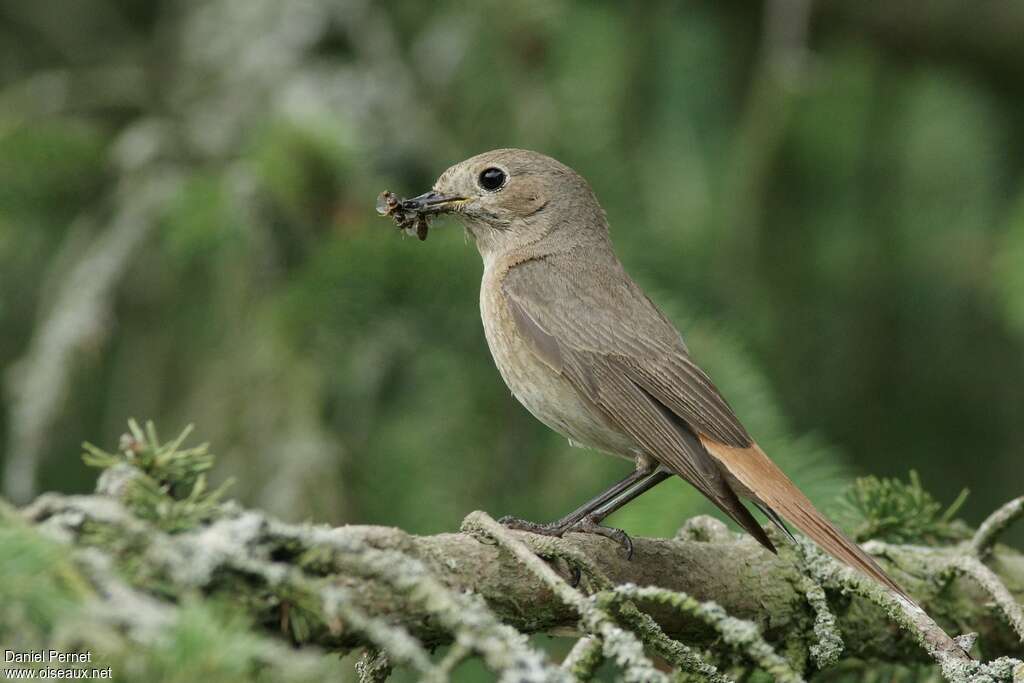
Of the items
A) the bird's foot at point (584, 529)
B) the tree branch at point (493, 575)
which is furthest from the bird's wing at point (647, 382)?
the bird's foot at point (584, 529)

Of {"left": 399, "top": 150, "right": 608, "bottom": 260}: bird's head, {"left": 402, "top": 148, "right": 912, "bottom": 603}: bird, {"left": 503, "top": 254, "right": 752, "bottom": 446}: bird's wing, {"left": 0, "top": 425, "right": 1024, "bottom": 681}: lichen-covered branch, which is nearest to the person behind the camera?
{"left": 0, "top": 425, "right": 1024, "bottom": 681}: lichen-covered branch

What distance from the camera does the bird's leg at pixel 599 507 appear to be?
2.94m

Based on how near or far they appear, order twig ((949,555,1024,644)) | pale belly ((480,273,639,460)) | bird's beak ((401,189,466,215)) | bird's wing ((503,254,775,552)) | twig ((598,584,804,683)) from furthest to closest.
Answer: bird's beak ((401,189,466,215)), pale belly ((480,273,639,460)), bird's wing ((503,254,775,552)), twig ((949,555,1024,644)), twig ((598,584,804,683))

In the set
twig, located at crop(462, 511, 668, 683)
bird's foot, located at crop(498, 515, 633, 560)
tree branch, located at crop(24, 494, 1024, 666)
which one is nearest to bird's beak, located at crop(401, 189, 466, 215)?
bird's foot, located at crop(498, 515, 633, 560)

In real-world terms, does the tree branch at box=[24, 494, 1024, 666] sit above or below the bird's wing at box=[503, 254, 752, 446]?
below

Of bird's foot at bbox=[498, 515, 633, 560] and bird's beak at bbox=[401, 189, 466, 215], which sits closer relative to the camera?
bird's foot at bbox=[498, 515, 633, 560]

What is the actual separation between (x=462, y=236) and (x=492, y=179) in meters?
0.27

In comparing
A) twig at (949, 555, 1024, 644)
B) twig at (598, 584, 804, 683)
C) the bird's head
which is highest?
the bird's head

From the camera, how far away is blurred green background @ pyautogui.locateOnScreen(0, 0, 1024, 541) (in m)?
3.96

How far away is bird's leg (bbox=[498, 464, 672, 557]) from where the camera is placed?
2.94 meters

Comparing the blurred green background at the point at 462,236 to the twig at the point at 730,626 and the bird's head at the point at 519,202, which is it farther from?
the twig at the point at 730,626

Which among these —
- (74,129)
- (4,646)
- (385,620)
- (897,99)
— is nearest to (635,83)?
(897,99)

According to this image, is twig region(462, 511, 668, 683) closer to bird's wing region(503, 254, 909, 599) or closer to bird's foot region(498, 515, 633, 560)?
bird's foot region(498, 515, 633, 560)

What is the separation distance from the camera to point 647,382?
11.5 ft
